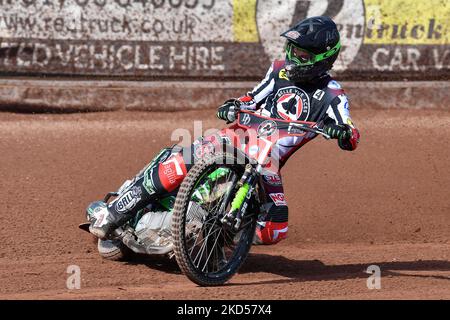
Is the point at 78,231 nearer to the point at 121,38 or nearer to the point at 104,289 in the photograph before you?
the point at 104,289

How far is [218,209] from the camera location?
19.6ft

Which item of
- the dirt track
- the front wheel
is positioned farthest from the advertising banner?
the front wheel

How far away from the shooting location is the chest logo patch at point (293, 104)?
639 centimetres

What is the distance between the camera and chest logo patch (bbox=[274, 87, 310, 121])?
6.39 meters

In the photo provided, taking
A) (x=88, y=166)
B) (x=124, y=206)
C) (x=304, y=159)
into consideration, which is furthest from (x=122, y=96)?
(x=124, y=206)

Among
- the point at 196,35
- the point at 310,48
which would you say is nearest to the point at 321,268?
the point at 310,48

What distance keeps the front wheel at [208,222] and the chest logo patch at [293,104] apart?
69cm

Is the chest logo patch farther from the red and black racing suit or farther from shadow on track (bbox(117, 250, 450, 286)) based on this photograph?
shadow on track (bbox(117, 250, 450, 286))

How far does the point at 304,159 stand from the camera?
9.56 meters

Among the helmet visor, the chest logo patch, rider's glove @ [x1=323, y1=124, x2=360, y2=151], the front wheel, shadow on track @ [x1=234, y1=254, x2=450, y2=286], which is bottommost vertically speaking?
shadow on track @ [x1=234, y1=254, x2=450, y2=286]

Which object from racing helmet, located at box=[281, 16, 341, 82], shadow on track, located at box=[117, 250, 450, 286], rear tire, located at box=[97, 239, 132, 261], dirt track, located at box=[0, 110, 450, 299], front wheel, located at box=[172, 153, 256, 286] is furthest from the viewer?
rear tire, located at box=[97, 239, 132, 261]

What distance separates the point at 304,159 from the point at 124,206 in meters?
3.78

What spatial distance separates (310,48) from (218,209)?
140 centimetres

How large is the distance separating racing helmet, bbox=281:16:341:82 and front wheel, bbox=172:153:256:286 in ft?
3.03
